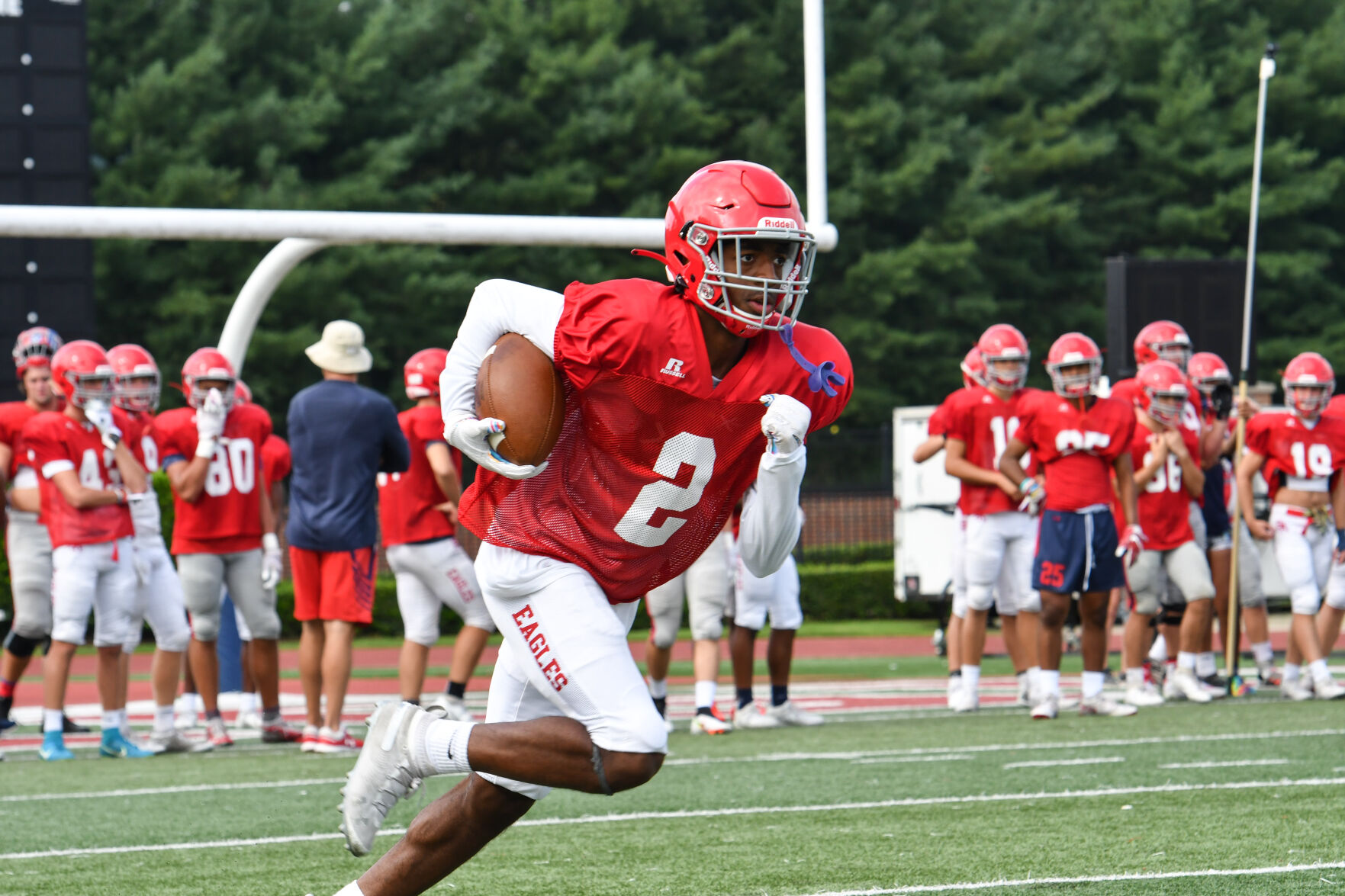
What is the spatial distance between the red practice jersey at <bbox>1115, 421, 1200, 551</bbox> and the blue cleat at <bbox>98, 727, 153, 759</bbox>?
4969 millimetres

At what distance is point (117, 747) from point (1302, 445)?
612cm

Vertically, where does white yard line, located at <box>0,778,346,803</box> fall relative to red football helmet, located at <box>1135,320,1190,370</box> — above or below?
below

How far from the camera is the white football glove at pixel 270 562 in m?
7.99

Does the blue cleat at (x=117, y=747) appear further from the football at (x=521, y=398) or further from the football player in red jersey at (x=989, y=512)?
the football at (x=521, y=398)

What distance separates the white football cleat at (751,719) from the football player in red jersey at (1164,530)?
195cm

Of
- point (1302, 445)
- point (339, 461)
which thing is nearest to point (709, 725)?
point (339, 461)

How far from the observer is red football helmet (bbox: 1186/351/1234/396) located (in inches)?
385

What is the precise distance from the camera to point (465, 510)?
380 centimetres

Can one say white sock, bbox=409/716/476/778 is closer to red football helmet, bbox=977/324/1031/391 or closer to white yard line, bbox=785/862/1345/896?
white yard line, bbox=785/862/1345/896

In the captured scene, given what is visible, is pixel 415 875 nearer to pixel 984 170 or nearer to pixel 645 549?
pixel 645 549

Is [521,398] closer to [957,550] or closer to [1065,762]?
[1065,762]

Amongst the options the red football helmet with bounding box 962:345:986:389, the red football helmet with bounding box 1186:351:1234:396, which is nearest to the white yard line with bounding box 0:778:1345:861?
the red football helmet with bounding box 962:345:986:389

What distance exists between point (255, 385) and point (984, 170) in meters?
13.2

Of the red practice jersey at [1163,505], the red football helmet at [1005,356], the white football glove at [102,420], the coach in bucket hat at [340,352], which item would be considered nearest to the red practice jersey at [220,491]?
the white football glove at [102,420]
